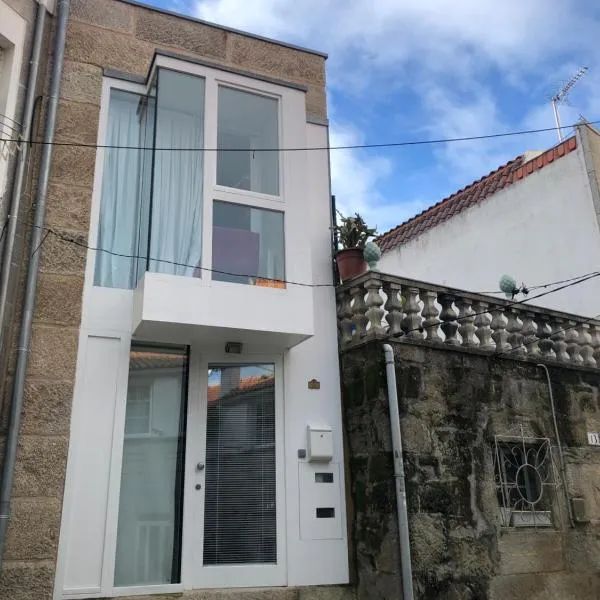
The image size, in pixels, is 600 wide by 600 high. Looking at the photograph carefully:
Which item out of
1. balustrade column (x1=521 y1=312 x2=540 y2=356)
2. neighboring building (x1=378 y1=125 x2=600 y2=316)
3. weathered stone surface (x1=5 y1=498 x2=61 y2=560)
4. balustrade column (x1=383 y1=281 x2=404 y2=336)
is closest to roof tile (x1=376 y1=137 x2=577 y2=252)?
neighboring building (x1=378 y1=125 x2=600 y2=316)

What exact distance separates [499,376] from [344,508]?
7.20 ft

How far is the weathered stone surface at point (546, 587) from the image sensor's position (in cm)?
578

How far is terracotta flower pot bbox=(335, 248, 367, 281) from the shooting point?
21.9 ft

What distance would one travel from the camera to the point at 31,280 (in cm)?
539

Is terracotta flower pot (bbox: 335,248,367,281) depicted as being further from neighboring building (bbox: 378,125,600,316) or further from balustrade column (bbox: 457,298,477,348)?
neighboring building (bbox: 378,125,600,316)

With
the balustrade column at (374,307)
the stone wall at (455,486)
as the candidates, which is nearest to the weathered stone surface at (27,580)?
the stone wall at (455,486)

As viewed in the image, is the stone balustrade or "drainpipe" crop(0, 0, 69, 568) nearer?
"drainpipe" crop(0, 0, 69, 568)

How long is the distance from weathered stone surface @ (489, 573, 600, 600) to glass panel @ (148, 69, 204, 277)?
4.03 metres

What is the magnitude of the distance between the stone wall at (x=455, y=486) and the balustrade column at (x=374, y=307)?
7.0 inches

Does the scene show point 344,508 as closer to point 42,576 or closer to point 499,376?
point 499,376

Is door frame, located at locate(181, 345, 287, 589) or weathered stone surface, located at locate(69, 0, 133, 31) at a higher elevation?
weathered stone surface, located at locate(69, 0, 133, 31)

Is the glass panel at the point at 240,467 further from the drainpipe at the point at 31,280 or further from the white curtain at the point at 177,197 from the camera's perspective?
the drainpipe at the point at 31,280

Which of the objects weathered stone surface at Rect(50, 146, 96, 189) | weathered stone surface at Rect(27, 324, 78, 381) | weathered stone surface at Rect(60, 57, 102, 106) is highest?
weathered stone surface at Rect(60, 57, 102, 106)

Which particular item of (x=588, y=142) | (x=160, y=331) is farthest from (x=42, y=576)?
(x=588, y=142)
